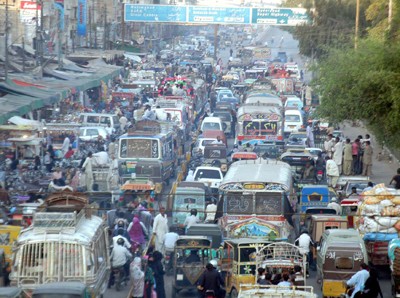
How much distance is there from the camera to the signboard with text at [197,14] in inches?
3423

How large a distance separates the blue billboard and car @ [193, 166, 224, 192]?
5572cm

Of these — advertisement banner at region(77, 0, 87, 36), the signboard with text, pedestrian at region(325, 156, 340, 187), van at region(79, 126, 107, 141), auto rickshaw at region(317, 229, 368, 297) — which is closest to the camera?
auto rickshaw at region(317, 229, 368, 297)

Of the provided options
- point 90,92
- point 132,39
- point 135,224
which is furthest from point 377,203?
point 132,39

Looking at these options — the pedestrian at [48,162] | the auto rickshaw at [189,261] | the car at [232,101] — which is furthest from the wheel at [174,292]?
the car at [232,101]

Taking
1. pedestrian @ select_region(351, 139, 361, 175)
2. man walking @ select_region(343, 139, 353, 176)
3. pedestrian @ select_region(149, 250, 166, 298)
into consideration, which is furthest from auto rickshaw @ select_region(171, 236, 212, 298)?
pedestrian @ select_region(351, 139, 361, 175)

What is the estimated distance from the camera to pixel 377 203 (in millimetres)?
24125

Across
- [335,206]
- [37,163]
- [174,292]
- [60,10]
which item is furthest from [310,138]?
[60,10]

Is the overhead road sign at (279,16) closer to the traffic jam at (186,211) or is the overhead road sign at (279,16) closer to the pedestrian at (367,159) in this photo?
the traffic jam at (186,211)

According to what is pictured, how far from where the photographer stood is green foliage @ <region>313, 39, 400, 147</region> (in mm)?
28156

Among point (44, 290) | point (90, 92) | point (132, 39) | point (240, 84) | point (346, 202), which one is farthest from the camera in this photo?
point (132, 39)

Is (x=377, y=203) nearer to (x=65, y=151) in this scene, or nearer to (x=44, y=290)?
(x=44, y=290)

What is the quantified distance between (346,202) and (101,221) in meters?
8.47

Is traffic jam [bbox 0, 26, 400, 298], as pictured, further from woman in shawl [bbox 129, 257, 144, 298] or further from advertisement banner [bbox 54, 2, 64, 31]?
advertisement banner [bbox 54, 2, 64, 31]

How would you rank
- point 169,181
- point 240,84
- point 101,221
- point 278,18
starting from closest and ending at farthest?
point 101,221
point 169,181
point 240,84
point 278,18
